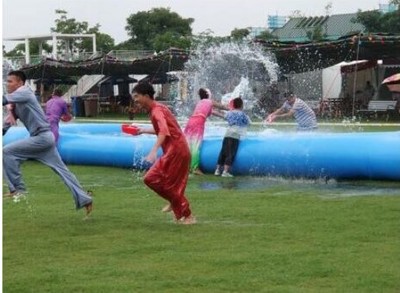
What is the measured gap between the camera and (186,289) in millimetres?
4969

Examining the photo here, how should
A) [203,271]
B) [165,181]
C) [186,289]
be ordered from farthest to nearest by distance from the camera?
[165,181], [203,271], [186,289]

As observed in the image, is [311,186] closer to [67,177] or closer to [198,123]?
[198,123]

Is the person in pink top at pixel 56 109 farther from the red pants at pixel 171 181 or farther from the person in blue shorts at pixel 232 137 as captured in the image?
the red pants at pixel 171 181

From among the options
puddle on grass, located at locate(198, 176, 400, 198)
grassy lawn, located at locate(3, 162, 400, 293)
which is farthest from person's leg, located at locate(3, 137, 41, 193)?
puddle on grass, located at locate(198, 176, 400, 198)

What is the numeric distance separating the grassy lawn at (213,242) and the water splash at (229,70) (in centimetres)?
1976

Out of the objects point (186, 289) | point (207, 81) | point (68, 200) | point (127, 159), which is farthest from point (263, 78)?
point (186, 289)

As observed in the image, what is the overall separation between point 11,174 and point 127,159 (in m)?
5.16

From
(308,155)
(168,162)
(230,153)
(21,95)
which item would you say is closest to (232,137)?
(230,153)

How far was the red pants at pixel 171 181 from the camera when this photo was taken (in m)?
7.60

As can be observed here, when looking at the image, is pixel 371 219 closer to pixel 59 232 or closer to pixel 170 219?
pixel 170 219

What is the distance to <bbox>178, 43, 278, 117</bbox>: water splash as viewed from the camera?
97.9ft

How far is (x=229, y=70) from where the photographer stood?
101ft

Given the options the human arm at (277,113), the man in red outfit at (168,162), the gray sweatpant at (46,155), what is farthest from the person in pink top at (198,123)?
the gray sweatpant at (46,155)

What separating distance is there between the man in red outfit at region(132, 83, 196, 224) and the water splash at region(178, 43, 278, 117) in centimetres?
2115
